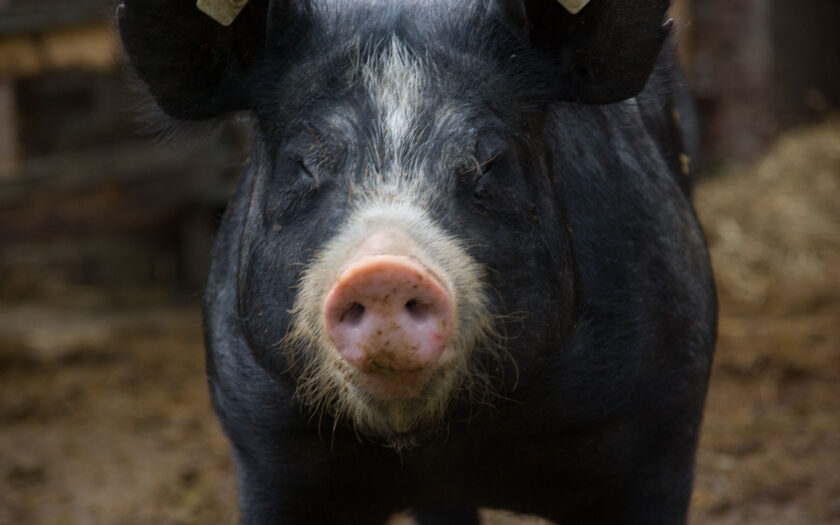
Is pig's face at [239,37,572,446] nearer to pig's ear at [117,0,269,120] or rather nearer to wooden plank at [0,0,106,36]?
pig's ear at [117,0,269,120]

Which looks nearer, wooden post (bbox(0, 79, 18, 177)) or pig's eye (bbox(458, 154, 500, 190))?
pig's eye (bbox(458, 154, 500, 190))

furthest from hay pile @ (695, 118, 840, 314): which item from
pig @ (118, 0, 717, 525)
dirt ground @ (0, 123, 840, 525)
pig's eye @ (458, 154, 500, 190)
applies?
pig's eye @ (458, 154, 500, 190)

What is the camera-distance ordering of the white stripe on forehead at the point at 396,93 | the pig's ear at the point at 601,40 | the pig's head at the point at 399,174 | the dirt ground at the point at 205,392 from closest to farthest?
1. the pig's head at the point at 399,174
2. the white stripe on forehead at the point at 396,93
3. the pig's ear at the point at 601,40
4. the dirt ground at the point at 205,392

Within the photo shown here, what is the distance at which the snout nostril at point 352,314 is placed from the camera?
1.91 m

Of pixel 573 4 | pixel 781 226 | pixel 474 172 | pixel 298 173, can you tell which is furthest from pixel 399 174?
pixel 781 226

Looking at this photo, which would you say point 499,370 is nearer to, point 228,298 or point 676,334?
point 676,334

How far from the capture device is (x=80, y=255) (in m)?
9.21

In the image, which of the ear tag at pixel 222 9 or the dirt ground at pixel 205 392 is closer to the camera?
the ear tag at pixel 222 9

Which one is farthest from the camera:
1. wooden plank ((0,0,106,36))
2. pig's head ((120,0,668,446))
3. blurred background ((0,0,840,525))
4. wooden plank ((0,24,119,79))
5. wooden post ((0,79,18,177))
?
wooden post ((0,79,18,177))

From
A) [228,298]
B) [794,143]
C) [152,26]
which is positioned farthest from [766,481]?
[794,143]

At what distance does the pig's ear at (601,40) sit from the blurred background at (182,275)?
352 millimetres

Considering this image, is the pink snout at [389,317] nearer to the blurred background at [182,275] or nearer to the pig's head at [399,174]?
the pig's head at [399,174]

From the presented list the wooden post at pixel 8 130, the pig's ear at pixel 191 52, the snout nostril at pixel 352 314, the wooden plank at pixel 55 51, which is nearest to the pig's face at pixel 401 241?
the snout nostril at pixel 352 314

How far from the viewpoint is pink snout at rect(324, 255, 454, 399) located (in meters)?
1.83
